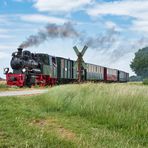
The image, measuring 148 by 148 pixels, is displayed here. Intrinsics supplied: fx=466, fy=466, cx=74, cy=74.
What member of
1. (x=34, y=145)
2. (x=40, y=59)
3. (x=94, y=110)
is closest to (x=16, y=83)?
(x=40, y=59)

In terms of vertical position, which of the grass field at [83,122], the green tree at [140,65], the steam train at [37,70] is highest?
the green tree at [140,65]

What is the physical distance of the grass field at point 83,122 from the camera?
32.9 ft

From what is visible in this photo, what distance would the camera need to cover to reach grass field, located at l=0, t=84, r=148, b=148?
10.0 meters

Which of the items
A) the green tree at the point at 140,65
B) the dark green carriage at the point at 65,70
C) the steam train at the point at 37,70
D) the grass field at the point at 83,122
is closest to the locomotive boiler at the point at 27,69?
the steam train at the point at 37,70

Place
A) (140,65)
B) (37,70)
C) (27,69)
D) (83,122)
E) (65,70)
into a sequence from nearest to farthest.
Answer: (83,122) → (27,69) → (37,70) → (65,70) → (140,65)

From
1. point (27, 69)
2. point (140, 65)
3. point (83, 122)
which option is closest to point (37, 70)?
point (27, 69)

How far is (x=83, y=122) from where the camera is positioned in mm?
14312

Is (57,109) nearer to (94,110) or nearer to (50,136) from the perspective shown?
(94,110)

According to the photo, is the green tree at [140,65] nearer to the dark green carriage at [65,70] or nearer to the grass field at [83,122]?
the dark green carriage at [65,70]

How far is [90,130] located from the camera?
1255 centimetres

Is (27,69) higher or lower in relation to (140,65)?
lower

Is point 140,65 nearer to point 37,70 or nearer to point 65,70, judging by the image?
point 65,70

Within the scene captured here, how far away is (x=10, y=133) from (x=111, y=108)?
496 cm

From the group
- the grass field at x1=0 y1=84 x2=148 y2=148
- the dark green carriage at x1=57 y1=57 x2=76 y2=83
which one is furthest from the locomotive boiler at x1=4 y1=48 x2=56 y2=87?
the grass field at x1=0 y1=84 x2=148 y2=148
